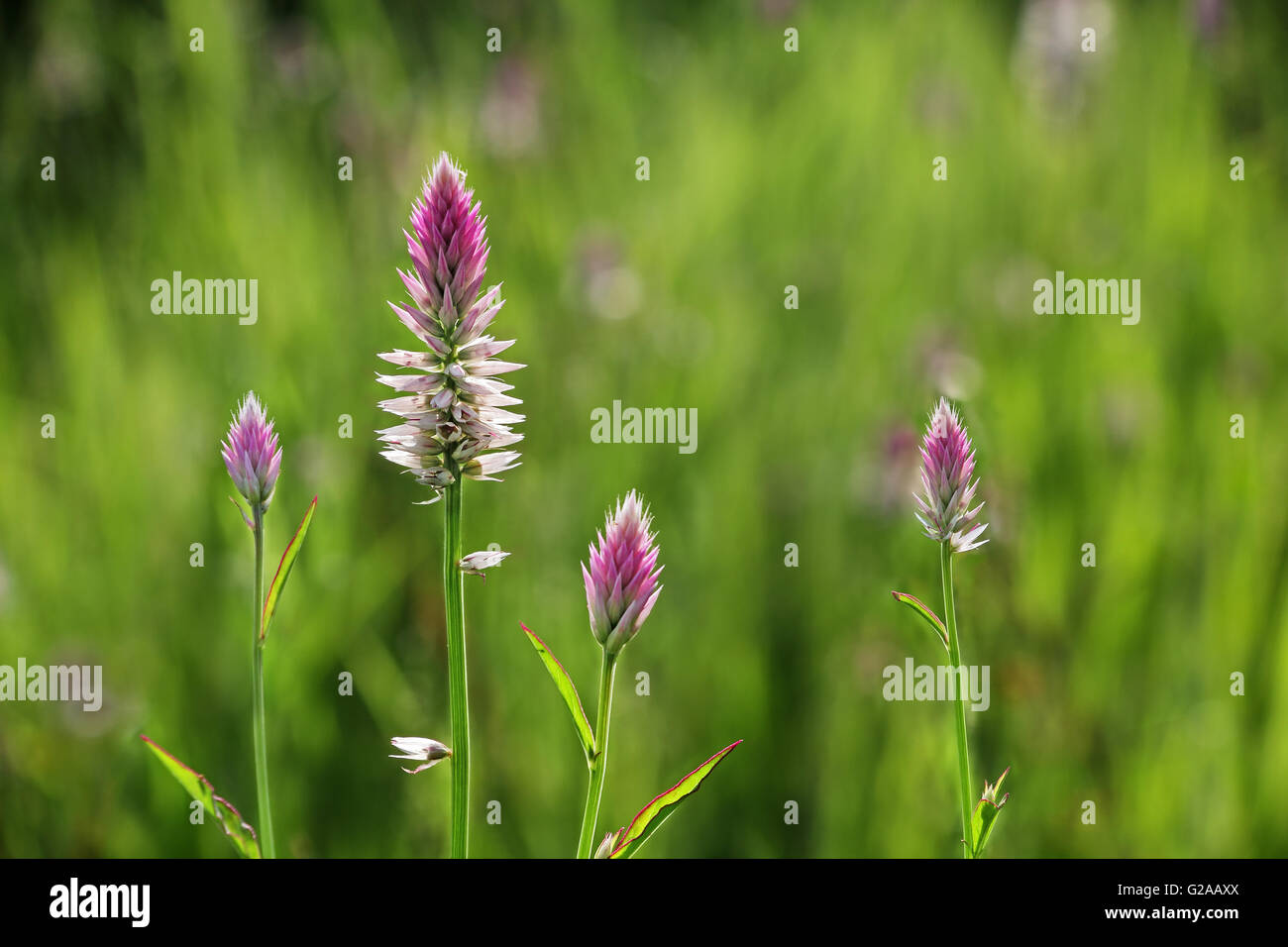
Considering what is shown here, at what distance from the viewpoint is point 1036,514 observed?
2117 mm

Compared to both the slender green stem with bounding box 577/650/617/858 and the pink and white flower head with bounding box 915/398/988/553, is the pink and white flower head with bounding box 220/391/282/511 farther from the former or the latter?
the pink and white flower head with bounding box 915/398/988/553

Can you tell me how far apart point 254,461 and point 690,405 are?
2028 mm

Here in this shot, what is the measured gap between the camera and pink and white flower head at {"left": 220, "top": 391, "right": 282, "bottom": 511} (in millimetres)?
435

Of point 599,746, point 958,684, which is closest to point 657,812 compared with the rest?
point 599,746

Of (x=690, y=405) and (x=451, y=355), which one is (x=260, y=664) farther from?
(x=690, y=405)

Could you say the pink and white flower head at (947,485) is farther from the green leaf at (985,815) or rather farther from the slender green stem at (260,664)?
the slender green stem at (260,664)

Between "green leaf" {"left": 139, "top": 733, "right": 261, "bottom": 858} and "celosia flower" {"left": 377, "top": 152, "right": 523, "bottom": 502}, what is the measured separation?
0.61 ft

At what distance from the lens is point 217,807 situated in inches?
19.1

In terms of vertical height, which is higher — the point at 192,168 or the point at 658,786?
the point at 192,168

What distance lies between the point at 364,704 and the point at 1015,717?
1151 mm

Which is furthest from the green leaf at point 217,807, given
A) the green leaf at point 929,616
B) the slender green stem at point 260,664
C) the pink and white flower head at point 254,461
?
the green leaf at point 929,616

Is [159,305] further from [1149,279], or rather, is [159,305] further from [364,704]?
[1149,279]

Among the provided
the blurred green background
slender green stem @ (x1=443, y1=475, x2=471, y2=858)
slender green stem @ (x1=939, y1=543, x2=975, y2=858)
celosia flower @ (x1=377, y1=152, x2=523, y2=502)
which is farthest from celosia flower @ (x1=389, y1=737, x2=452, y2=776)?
the blurred green background
